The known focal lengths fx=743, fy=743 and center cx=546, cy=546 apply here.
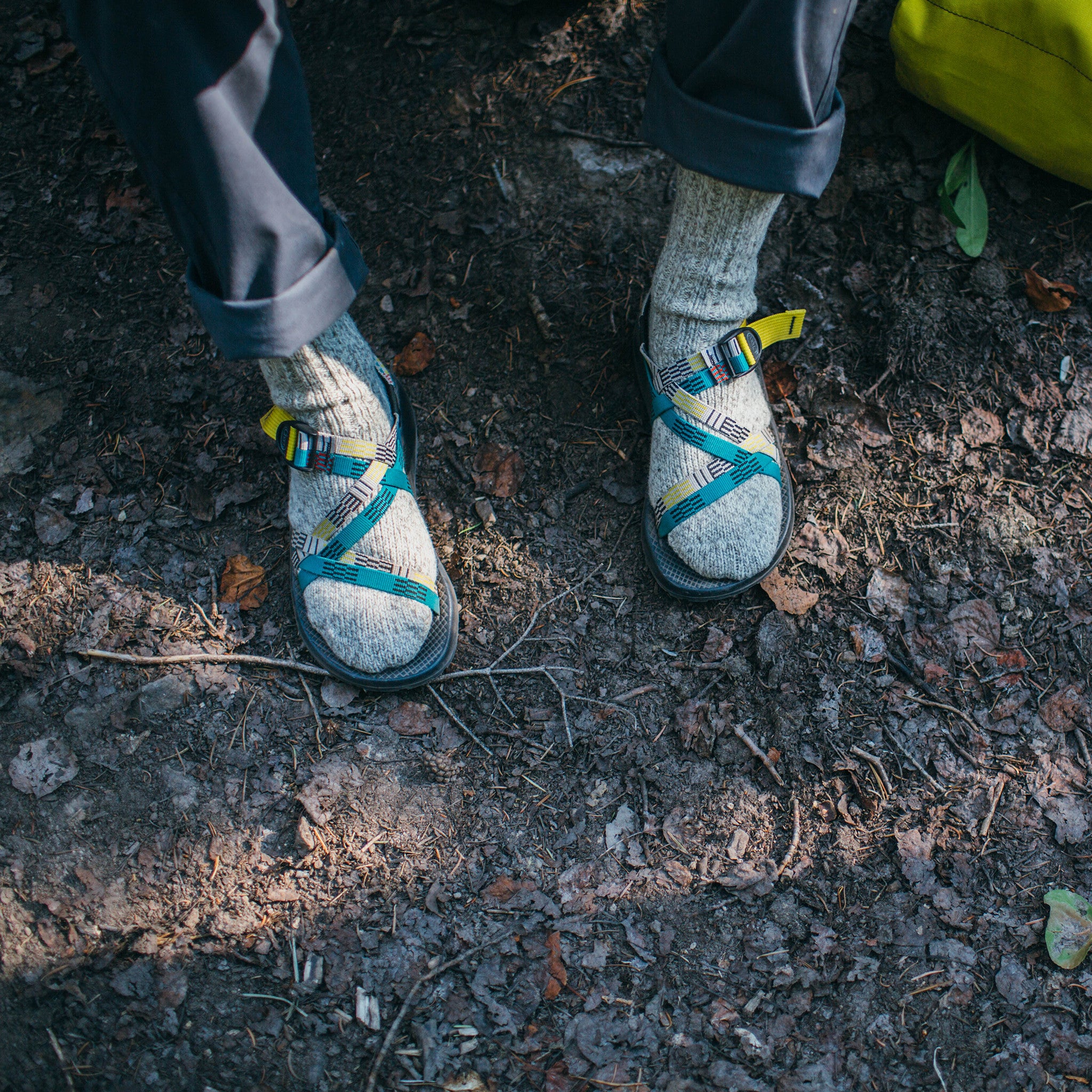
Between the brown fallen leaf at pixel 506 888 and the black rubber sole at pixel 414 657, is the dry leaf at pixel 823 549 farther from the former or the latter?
the brown fallen leaf at pixel 506 888

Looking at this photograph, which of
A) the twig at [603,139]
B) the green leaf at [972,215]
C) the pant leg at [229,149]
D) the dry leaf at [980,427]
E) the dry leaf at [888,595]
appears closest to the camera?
the pant leg at [229,149]

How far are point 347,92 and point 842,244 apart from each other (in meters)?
1.54

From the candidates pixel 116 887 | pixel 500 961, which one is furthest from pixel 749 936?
pixel 116 887

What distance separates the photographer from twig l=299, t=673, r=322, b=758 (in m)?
1.72

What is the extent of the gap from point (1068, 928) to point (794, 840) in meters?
0.56

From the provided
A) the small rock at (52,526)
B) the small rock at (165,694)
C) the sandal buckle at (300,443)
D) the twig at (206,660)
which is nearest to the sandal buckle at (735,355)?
the sandal buckle at (300,443)

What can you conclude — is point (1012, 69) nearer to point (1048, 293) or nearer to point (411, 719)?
point (1048, 293)

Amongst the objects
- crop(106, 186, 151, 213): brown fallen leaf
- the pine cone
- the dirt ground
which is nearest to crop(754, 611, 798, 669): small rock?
the dirt ground

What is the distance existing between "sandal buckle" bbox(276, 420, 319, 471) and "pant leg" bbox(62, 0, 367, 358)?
1.34 feet

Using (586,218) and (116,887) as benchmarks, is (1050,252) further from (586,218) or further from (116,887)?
(116,887)

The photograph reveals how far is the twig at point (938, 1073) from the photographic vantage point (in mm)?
1440

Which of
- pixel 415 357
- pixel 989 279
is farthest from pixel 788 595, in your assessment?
pixel 415 357

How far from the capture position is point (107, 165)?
2.24m

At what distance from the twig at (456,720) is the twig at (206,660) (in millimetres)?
257
